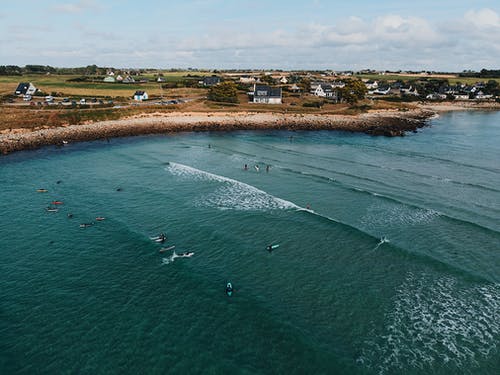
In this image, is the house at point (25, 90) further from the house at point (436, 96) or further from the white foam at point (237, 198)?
the house at point (436, 96)

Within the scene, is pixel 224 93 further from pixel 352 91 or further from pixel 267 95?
pixel 352 91

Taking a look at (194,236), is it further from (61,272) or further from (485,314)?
(485,314)

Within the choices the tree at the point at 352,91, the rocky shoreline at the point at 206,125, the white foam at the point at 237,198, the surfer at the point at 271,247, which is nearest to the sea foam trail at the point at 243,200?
the white foam at the point at 237,198

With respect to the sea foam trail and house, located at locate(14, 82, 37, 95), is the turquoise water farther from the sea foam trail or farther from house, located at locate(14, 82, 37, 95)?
house, located at locate(14, 82, 37, 95)

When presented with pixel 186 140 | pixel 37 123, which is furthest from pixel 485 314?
pixel 37 123

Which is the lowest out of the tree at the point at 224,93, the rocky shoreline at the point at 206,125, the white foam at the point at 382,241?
the white foam at the point at 382,241

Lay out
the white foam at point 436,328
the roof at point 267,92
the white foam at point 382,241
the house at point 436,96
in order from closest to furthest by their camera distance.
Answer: the white foam at point 436,328, the white foam at point 382,241, the roof at point 267,92, the house at point 436,96
